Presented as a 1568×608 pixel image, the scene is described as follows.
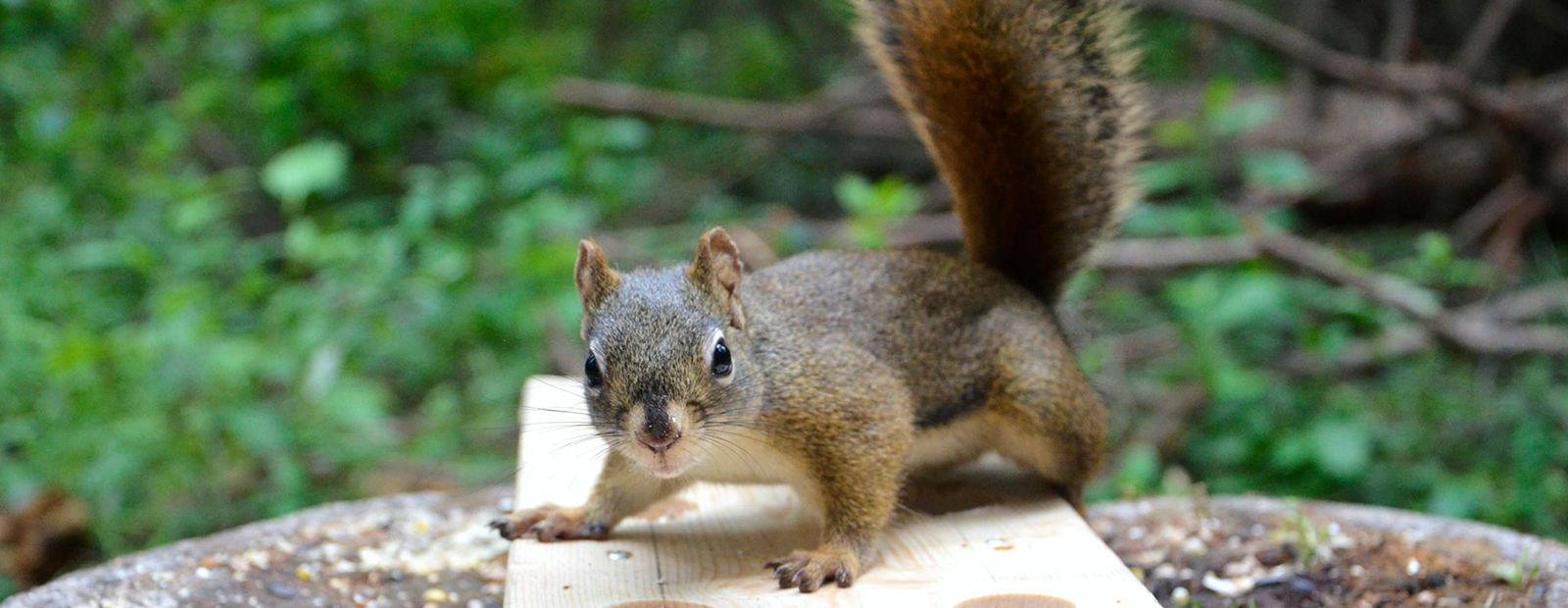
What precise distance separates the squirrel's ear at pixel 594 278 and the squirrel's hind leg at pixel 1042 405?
0.71 m

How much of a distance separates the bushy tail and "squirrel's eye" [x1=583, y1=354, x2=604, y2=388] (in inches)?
33.6

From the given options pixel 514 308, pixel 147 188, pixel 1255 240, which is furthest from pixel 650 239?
pixel 1255 240

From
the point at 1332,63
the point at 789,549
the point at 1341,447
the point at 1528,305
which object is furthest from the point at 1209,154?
the point at 789,549

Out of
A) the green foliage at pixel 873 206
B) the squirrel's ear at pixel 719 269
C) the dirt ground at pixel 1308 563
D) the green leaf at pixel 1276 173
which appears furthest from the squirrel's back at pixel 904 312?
the green leaf at pixel 1276 173

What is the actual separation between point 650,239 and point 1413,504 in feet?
7.87

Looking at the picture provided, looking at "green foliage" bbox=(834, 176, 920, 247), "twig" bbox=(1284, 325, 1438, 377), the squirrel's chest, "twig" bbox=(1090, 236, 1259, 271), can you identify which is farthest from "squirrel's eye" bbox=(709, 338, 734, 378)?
"twig" bbox=(1284, 325, 1438, 377)

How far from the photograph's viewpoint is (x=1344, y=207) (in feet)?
16.9

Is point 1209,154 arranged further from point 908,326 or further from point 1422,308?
point 908,326

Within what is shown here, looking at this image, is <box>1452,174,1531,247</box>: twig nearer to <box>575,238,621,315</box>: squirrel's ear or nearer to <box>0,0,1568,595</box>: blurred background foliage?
<box>0,0,1568,595</box>: blurred background foliage

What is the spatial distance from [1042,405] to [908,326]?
0.26m

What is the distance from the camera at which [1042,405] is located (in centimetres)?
221

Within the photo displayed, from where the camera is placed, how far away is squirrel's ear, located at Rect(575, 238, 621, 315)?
1877mm

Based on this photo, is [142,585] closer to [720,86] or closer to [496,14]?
[496,14]

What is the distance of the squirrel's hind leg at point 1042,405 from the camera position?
221cm
